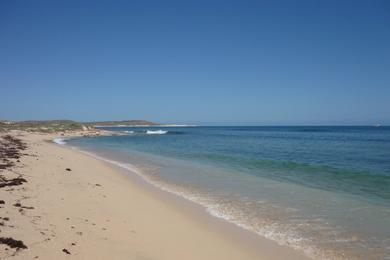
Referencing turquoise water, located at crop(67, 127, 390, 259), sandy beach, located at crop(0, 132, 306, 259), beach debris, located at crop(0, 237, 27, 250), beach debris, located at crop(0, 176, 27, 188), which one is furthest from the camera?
beach debris, located at crop(0, 176, 27, 188)

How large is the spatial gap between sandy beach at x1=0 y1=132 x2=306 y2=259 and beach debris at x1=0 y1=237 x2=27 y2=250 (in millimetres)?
79

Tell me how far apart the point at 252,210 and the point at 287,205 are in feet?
4.08

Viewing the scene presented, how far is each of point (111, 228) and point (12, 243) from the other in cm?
212

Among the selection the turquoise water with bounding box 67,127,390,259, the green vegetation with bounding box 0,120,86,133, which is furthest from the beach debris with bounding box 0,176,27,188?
the green vegetation with bounding box 0,120,86,133

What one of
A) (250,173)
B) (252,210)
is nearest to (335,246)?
(252,210)

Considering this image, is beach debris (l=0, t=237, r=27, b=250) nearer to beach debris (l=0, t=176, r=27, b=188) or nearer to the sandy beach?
the sandy beach

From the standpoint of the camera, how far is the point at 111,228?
7.18m

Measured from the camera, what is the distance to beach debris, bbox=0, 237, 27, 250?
209 inches

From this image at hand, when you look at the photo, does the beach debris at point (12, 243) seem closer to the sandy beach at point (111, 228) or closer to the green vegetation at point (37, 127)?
the sandy beach at point (111, 228)

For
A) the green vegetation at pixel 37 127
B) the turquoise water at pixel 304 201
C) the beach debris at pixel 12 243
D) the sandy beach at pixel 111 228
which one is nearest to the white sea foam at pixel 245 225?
the turquoise water at pixel 304 201

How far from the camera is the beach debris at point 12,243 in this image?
5.31m

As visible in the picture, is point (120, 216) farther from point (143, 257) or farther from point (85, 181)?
point (85, 181)

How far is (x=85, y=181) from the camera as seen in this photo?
12773 millimetres

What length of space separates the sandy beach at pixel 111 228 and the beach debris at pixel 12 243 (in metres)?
0.08
